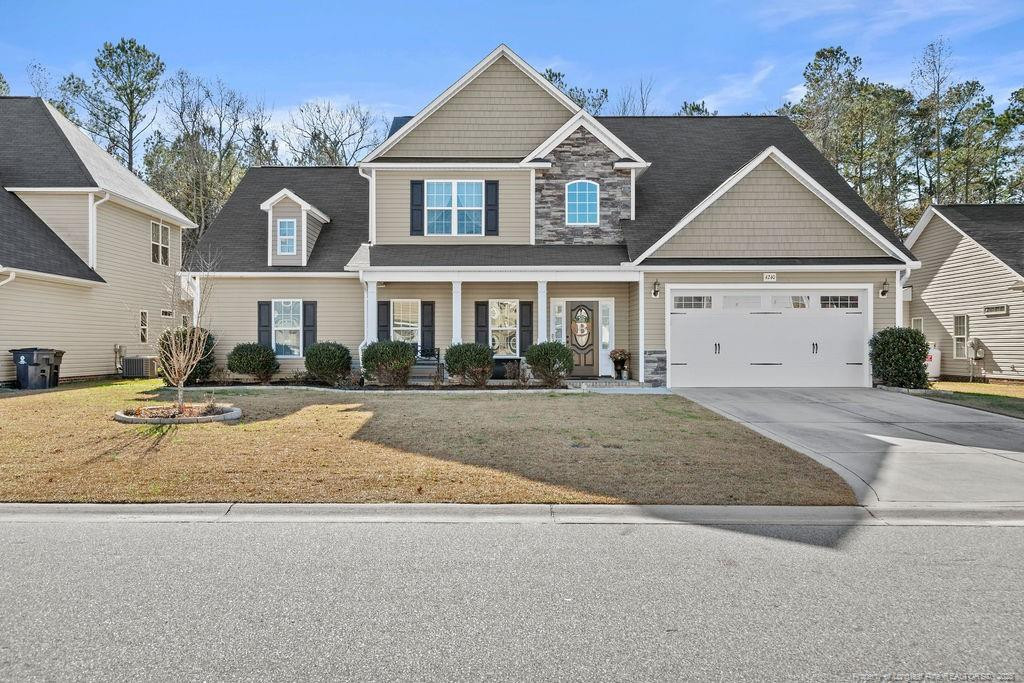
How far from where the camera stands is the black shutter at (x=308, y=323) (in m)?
18.5

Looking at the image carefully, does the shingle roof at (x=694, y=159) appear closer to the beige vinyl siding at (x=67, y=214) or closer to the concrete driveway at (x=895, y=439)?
the concrete driveway at (x=895, y=439)

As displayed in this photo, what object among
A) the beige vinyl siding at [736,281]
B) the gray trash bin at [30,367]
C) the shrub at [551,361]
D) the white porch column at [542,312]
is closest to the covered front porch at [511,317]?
the white porch column at [542,312]

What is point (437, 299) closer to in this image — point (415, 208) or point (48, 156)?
point (415, 208)

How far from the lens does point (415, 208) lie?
728 inches

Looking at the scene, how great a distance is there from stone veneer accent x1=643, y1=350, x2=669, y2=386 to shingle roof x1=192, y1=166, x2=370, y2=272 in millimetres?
8824

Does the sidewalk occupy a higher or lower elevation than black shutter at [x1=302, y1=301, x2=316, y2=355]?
lower

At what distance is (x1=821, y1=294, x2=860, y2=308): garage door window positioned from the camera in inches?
651

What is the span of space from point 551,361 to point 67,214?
49.8 ft

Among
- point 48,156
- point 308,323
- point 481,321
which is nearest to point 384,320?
point 308,323

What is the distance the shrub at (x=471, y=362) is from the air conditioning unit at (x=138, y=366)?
1047 centimetres

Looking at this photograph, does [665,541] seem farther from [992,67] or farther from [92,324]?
[992,67]

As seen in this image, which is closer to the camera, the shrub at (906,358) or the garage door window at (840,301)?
the shrub at (906,358)

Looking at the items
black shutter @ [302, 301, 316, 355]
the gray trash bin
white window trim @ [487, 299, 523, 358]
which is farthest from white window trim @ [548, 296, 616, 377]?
the gray trash bin

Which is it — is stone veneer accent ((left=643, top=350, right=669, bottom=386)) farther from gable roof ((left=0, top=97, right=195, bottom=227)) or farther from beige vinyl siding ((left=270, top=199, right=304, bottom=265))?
gable roof ((left=0, top=97, right=195, bottom=227))
